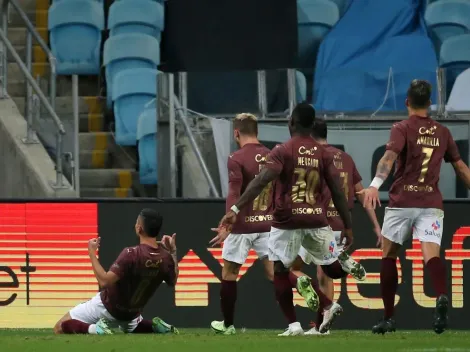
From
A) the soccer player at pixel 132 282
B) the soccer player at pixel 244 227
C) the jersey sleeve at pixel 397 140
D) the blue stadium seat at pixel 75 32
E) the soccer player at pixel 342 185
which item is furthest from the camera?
the blue stadium seat at pixel 75 32

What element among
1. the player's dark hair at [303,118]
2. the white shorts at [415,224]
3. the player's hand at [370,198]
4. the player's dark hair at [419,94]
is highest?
the player's dark hair at [419,94]

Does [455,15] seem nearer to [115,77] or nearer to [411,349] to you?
[115,77]

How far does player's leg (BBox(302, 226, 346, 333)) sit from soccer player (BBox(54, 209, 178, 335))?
122 cm

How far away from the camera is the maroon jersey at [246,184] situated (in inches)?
517

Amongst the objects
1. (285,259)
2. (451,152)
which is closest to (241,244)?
(285,259)

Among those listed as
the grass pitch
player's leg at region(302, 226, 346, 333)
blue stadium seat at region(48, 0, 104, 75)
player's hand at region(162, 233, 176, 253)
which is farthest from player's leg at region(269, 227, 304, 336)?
blue stadium seat at region(48, 0, 104, 75)

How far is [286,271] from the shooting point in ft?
40.3

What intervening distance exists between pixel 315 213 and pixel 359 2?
936 centimetres

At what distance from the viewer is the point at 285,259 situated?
12.2m

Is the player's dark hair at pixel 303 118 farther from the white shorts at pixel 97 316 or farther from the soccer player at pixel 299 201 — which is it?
the white shorts at pixel 97 316

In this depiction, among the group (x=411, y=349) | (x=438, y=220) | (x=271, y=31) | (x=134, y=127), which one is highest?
(x=271, y=31)

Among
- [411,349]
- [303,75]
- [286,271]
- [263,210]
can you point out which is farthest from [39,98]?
[411,349]

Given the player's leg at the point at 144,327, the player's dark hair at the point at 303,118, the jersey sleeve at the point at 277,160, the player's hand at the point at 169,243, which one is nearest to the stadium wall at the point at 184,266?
the player's leg at the point at 144,327

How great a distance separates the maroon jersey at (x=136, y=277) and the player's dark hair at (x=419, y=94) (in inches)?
95.1
